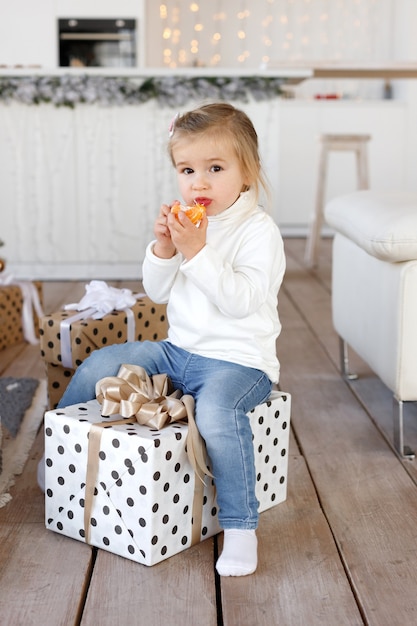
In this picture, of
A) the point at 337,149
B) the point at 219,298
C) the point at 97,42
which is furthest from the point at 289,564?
the point at 97,42

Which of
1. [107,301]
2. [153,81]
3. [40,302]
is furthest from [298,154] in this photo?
[107,301]

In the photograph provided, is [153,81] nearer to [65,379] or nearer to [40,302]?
[40,302]

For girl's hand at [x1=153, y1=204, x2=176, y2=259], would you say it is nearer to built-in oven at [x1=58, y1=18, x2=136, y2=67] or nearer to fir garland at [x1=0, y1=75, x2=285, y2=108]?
fir garland at [x1=0, y1=75, x2=285, y2=108]

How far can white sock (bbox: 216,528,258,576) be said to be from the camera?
129 cm

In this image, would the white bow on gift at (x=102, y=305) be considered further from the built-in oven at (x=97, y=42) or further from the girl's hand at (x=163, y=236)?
the built-in oven at (x=97, y=42)

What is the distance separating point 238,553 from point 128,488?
198 mm

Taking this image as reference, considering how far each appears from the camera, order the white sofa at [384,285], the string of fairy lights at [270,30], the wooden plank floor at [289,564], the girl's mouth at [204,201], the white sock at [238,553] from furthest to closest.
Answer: the string of fairy lights at [270,30] < the white sofa at [384,285] < the girl's mouth at [204,201] < the white sock at [238,553] < the wooden plank floor at [289,564]

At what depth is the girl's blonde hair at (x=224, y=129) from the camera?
1.50 meters

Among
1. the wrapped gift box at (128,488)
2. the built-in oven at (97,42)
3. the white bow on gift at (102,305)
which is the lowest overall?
the wrapped gift box at (128,488)

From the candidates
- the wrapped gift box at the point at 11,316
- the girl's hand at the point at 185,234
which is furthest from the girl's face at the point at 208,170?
the wrapped gift box at the point at 11,316

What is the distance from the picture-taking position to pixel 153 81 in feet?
12.7

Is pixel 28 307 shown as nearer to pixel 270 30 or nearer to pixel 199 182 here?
pixel 199 182

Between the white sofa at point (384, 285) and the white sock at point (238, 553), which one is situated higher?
the white sofa at point (384, 285)

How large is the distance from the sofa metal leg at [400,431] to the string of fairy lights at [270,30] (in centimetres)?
497
